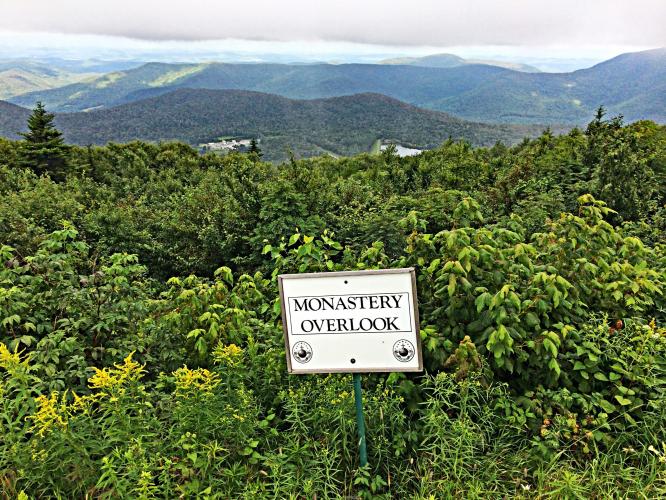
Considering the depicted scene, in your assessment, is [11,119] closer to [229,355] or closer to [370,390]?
[229,355]

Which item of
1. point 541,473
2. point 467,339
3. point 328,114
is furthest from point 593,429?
point 328,114

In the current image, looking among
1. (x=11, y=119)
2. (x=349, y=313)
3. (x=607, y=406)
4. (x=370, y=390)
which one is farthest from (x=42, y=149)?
(x=11, y=119)

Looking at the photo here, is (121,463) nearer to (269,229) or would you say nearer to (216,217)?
(269,229)

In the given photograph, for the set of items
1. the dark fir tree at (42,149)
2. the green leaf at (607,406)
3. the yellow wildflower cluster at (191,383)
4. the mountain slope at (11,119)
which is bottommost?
the green leaf at (607,406)

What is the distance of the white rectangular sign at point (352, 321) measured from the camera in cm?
240

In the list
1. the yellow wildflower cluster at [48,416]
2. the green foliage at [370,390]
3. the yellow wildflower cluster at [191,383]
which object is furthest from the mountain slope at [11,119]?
the yellow wildflower cluster at [191,383]

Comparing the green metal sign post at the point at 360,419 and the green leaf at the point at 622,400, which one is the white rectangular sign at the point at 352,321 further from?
the green leaf at the point at 622,400

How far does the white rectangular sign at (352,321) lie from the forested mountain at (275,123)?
8061cm

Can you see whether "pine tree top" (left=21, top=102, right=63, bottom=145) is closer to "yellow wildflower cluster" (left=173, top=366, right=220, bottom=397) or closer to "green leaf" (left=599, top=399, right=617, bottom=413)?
"yellow wildflower cluster" (left=173, top=366, right=220, bottom=397)

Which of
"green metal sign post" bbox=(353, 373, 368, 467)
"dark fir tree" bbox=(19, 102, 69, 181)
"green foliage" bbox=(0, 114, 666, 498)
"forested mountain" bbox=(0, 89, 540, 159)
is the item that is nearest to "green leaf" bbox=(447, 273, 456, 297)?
"green foliage" bbox=(0, 114, 666, 498)

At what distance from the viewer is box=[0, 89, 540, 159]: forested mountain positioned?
9706cm

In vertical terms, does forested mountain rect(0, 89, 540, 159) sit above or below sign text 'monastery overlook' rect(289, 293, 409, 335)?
above

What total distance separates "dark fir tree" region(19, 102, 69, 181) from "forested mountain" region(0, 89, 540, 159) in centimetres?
5942

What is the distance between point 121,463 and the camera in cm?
238
